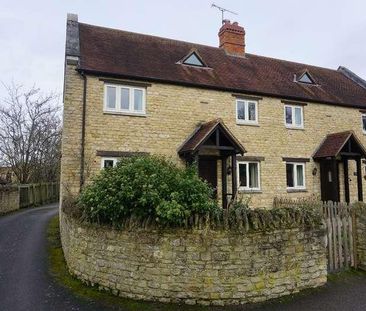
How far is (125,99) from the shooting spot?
14.2 meters

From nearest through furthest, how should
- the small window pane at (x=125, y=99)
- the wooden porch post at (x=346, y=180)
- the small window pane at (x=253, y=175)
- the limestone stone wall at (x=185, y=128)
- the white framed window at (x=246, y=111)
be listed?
the limestone stone wall at (x=185, y=128) → the small window pane at (x=125, y=99) → the small window pane at (x=253, y=175) → the white framed window at (x=246, y=111) → the wooden porch post at (x=346, y=180)

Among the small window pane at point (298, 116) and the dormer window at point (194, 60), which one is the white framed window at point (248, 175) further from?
the dormer window at point (194, 60)

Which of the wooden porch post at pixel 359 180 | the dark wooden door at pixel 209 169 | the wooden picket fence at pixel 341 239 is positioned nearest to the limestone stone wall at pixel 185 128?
the dark wooden door at pixel 209 169

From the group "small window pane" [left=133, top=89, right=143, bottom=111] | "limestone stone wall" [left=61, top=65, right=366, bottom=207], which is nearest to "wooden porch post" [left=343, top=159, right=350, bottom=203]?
"limestone stone wall" [left=61, top=65, right=366, bottom=207]

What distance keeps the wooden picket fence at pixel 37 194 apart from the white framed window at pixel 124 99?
1514cm

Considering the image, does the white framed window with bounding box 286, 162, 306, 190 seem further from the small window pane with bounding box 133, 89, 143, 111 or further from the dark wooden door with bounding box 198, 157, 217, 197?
the small window pane with bounding box 133, 89, 143, 111

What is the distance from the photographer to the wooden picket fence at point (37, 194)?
25875 millimetres

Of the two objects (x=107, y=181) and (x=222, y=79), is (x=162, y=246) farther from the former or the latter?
(x=222, y=79)

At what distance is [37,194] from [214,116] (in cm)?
1997

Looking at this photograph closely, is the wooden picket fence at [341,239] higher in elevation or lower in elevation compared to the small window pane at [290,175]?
lower

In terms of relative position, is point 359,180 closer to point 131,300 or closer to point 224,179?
point 224,179

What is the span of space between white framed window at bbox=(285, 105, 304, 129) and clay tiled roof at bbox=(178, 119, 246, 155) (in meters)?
4.52

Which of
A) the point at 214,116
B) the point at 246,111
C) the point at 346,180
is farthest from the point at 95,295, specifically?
the point at 346,180

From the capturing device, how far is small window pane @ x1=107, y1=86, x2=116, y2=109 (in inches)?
548
